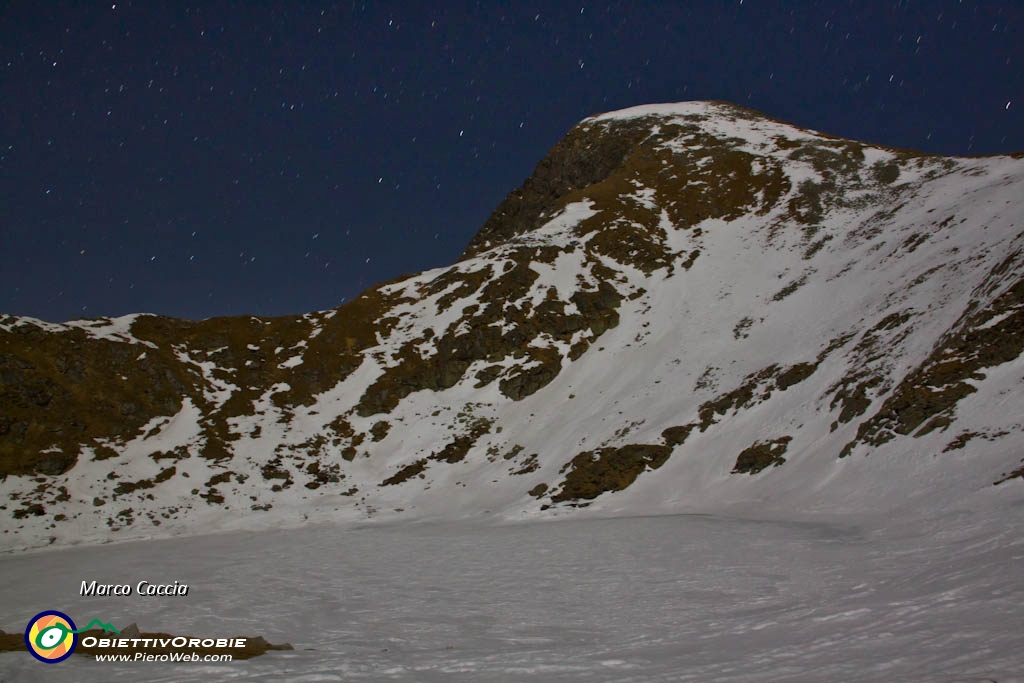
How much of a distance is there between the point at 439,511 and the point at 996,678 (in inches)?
1318

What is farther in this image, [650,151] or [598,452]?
[650,151]

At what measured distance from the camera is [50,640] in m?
9.92

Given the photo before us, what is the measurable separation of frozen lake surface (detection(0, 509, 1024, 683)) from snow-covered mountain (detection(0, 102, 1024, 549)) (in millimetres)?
6293

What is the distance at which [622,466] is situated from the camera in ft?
123

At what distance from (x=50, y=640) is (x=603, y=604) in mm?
10425

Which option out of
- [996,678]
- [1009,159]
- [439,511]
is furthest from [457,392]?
[1009,159]

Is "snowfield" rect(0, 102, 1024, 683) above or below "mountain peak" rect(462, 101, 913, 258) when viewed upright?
below

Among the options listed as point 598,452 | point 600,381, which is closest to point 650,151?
point 600,381

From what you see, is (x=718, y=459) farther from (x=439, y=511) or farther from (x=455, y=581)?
(x=455, y=581)

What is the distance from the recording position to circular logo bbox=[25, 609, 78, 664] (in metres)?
9.55

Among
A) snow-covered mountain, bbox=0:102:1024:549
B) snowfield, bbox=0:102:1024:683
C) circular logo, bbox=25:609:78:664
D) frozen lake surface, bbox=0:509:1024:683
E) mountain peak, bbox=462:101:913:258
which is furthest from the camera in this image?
mountain peak, bbox=462:101:913:258

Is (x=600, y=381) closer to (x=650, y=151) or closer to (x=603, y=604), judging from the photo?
(x=603, y=604)

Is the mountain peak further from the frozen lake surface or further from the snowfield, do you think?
the frozen lake surface

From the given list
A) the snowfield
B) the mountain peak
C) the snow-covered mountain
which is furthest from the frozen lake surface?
the mountain peak
